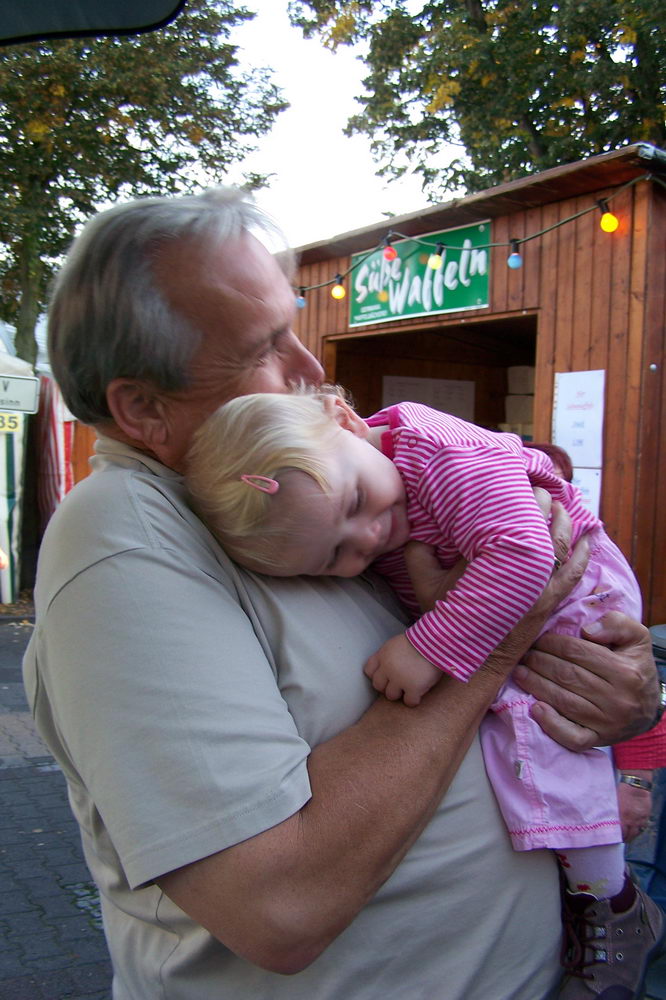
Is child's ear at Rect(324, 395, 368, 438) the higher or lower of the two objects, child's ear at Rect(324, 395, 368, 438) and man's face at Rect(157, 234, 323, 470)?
the lower

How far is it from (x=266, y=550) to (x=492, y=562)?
36 cm

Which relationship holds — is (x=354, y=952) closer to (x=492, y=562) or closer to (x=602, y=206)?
(x=492, y=562)

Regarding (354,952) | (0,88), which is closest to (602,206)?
(354,952)

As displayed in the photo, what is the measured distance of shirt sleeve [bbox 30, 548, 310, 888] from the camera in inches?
42.3

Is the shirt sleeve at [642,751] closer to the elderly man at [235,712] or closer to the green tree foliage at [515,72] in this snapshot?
the elderly man at [235,712]

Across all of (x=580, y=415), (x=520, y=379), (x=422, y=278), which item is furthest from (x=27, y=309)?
(x=580, y=415)

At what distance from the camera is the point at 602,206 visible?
267 inches

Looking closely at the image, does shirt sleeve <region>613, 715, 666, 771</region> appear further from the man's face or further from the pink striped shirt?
the man's face

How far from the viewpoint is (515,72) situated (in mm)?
13688

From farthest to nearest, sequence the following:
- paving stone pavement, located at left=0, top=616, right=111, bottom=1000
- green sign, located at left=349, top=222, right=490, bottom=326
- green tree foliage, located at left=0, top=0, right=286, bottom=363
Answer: green tree foliage, located at left=0, top=0, right=286, bottom=363
green sign, located at left=349, top=222, right=490, bottom=326
paving stone pavement, located at left=0, top=616, right=111, bottom=1000

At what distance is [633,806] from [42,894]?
3184mm

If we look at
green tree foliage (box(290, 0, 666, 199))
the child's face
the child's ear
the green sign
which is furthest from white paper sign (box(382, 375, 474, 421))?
the child's face

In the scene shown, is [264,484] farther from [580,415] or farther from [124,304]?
[580,415]

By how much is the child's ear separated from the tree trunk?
1267 cm
